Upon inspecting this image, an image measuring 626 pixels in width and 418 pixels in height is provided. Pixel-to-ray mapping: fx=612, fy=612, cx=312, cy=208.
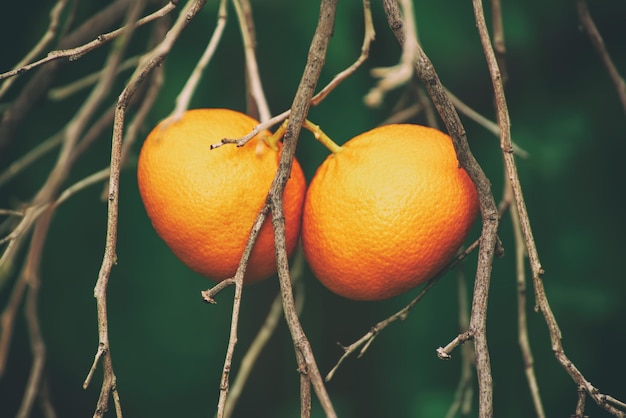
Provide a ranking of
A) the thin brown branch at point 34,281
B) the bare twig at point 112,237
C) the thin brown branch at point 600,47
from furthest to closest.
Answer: the thin brown branch at point 600,47 < the thin brown branch at point 34,281 < the bare twig at point 112,237

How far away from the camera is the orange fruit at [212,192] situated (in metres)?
0.54

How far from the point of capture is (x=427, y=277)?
0.58m

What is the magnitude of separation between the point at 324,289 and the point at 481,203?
44 centimetres

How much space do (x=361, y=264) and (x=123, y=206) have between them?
0.51m

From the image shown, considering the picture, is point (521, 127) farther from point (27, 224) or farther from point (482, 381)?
point (27, 224)

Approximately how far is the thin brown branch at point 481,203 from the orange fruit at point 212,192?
0.52 ft

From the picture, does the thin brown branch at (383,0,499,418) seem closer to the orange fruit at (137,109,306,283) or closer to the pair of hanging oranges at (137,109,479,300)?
the pair of hanging oranges at (137,109,479,300)

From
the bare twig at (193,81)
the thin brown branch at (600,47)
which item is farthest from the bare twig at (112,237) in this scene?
the thin brown branch at (600,47)

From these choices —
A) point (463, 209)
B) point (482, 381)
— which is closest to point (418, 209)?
point (463, 209)

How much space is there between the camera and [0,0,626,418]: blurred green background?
834mm

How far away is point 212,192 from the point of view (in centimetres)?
53

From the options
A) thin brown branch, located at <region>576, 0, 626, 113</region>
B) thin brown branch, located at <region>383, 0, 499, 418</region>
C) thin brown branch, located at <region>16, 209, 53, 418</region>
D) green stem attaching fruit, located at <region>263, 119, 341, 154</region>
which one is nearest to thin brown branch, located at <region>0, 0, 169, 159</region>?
thin brown branch, located at <region>16, 209, 53, 418</region>

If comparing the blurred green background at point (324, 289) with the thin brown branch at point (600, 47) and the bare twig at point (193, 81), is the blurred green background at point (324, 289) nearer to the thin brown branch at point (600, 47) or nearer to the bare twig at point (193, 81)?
the thin brown branch at point (600, 47)

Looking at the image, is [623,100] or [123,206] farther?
[123,206]
